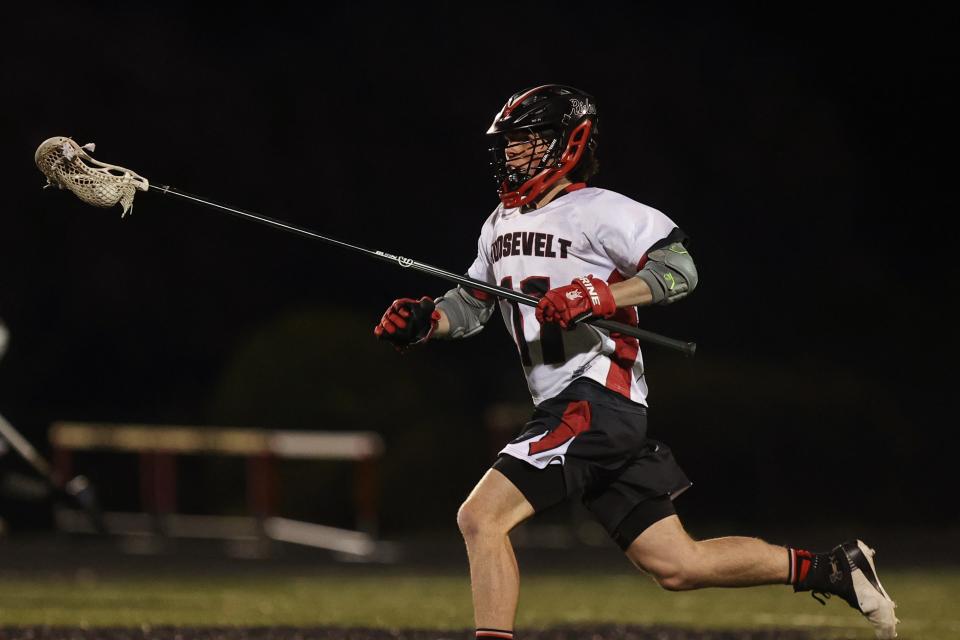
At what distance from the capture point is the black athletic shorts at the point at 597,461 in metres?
6.52

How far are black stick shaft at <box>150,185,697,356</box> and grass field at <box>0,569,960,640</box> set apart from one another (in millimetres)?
2717

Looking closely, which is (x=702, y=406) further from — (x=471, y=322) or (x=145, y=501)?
(x=471, y=322)

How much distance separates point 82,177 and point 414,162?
19.8 meters

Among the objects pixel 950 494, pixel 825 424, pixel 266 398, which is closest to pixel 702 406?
pixel 825 424

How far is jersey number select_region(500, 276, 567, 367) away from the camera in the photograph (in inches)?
266

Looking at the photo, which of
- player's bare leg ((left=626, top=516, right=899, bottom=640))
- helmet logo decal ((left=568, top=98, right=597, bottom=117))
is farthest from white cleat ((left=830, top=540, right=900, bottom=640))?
helmet logo decal ((left=568, top=98, right=597, bottom=117))

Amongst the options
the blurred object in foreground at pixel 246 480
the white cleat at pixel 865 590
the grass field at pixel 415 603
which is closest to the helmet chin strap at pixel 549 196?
the white cleat at pixel 865 590

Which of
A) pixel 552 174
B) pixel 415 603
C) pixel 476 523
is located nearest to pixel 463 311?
pixel 552 174

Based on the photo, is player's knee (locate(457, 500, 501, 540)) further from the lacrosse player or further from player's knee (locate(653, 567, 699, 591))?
player's knee (locate(653, 567, 699, 591))

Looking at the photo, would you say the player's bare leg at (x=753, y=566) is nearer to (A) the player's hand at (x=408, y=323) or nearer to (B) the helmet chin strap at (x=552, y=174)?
(A) the player's hand at (x=408, y=323)

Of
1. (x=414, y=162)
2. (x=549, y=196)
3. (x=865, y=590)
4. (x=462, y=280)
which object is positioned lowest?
(x=865, y=590)

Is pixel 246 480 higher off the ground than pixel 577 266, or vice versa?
pixel 246 480

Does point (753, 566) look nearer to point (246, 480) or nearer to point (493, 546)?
point (493, 546)

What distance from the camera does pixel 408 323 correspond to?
22.9 feet
